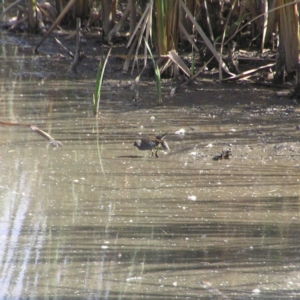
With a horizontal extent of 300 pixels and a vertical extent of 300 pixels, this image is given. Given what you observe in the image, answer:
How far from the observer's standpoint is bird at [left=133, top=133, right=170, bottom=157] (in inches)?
178

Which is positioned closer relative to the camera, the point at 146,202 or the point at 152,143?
the point at 146,202

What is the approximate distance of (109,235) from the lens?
3.24 meters

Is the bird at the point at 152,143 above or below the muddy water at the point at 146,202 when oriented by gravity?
above

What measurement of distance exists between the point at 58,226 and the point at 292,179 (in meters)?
1.57

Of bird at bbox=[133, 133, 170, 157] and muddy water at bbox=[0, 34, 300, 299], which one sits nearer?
muddy water at bbox=[0, 34, 300, 299]

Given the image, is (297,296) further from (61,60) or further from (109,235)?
(61,60)

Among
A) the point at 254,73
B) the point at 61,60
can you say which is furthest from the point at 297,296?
the point at 61,60

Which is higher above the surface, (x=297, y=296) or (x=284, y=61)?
(x=284, y=61)

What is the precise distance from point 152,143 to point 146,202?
2.88 feet

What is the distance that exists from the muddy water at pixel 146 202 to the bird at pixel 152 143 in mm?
58

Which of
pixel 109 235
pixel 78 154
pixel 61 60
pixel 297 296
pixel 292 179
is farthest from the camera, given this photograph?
pixel 61 60

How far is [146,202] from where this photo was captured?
146 inches

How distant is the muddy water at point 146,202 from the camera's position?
2.82m

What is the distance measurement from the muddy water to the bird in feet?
0.19
